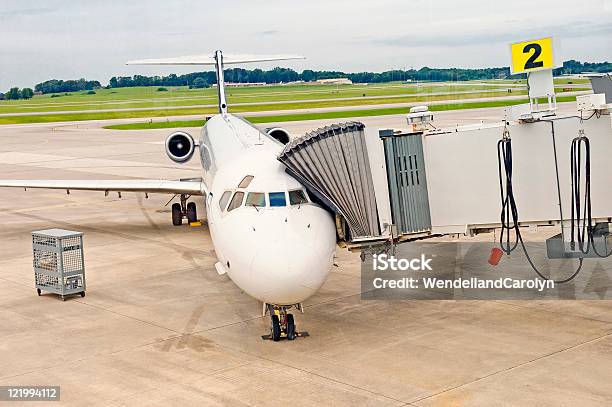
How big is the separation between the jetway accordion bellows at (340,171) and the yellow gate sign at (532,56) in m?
3.33

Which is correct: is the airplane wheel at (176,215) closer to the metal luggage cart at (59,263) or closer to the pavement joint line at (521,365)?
the metal luggage cart at (59,263)

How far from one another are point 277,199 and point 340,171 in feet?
4.45

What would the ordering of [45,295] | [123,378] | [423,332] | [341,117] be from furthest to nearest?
[341,117], [45,295], [423,332], [123,378]

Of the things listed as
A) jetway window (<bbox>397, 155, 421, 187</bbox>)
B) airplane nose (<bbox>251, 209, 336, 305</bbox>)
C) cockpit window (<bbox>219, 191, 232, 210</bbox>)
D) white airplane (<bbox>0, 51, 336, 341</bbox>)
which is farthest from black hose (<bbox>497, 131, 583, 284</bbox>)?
cockpit window (<bbox>219, 191, 232, 210</bbox>)

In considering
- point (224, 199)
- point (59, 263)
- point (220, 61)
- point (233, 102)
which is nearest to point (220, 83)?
point (220, 61)

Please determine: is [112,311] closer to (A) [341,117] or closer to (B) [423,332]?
(B) [423,332]

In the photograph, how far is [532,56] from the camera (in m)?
15.7

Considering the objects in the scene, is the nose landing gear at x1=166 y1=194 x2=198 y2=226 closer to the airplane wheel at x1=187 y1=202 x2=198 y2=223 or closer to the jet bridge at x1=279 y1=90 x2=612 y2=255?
the airplane wheel at x1=187 y1=202 x2=198 y2=223

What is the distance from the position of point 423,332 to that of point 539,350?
2158 mm

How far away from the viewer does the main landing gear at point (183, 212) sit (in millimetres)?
28016

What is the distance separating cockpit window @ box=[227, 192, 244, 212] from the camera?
1490 cm

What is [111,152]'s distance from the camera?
190 feet

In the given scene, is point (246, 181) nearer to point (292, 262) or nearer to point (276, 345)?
point (292, 262)

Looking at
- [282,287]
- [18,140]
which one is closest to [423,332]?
[282,287]
